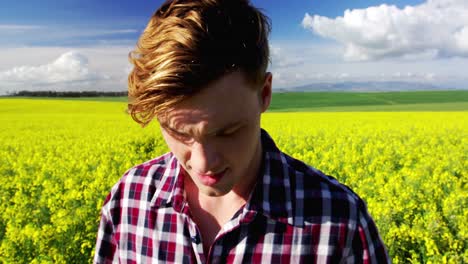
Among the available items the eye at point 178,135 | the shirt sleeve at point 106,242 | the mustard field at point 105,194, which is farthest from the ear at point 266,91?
the mustard field at point 105,194

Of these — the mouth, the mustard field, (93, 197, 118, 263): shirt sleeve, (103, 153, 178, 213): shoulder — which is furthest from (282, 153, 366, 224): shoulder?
the mustard field

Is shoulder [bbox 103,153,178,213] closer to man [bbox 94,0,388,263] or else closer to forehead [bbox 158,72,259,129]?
man [bbox 94,0,388,263]

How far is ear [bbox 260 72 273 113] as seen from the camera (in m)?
1.11

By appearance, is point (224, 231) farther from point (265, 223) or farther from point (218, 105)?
point (218, 105)

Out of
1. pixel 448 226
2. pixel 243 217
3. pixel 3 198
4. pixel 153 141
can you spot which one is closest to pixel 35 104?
pixel 153 141

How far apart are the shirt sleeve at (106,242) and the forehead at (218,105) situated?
513mm

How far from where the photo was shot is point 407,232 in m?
3.99

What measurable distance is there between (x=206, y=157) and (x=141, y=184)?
37cm

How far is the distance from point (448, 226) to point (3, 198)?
4.59 meters

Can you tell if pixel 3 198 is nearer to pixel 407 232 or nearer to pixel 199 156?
pixel 407 232

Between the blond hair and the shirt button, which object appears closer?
the blond hair

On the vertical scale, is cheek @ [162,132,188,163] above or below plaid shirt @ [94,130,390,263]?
above

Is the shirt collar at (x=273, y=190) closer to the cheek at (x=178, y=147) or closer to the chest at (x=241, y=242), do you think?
the chest at (x=241, y=242)

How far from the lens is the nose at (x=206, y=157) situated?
1.04 m
